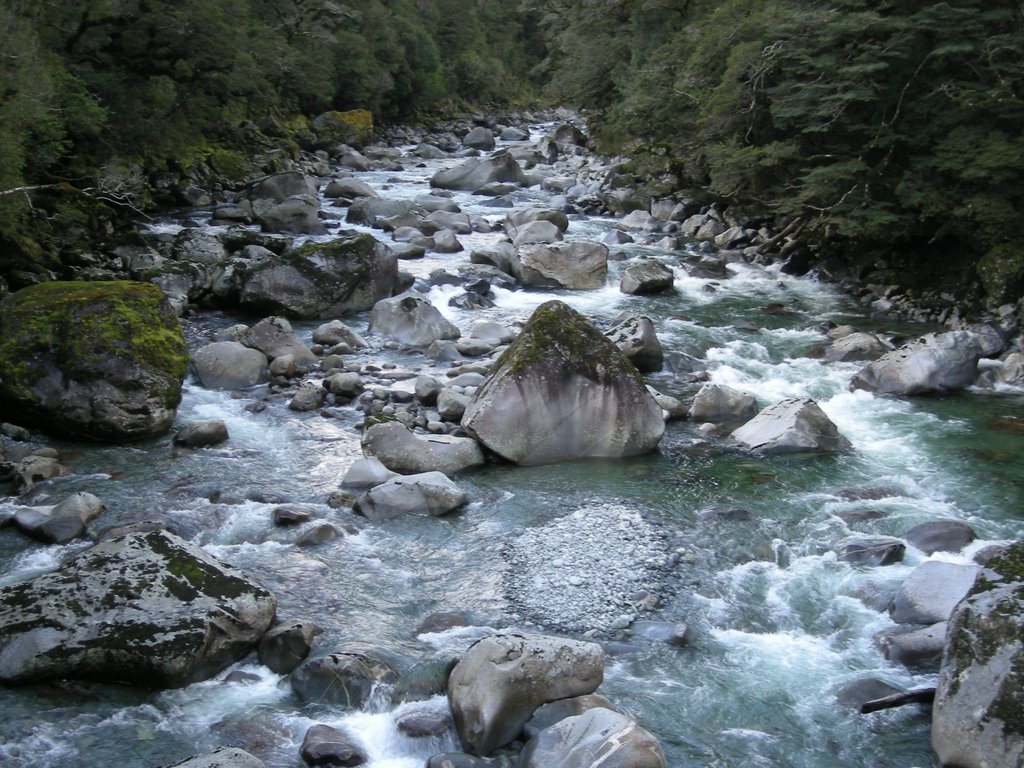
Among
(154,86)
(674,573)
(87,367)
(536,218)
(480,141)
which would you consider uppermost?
(154,86)

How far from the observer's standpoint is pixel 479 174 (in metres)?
26.5

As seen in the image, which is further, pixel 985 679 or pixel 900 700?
pixel 900 700

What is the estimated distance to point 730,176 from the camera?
700 inches

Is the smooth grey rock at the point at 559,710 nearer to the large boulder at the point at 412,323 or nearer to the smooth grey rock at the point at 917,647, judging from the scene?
the smooth grey rock at the point at 917,647

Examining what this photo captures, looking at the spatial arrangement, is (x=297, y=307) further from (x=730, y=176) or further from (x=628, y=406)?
(x=730, y=176)

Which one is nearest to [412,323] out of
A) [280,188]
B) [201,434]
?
[201,434]

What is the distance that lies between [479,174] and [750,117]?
10.3 m

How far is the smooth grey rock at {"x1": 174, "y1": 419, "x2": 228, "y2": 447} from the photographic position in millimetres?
9586

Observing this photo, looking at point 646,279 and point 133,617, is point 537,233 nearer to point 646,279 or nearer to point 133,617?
point 646,279

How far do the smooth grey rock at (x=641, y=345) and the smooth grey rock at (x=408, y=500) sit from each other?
431 centimetres

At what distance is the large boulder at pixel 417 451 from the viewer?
905 centimetres

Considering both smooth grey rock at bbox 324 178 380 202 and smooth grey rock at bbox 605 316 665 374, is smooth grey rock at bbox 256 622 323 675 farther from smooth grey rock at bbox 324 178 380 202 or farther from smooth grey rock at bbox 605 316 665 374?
smooth grey rock at bbox 324 178 380 202

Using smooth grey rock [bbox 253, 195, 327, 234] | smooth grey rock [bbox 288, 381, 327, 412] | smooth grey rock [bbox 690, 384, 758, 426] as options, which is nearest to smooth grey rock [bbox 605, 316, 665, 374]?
smooth grey rock [bbox 690, 384, 758, 426]

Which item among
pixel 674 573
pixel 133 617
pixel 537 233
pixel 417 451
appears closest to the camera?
pixel 133 617
